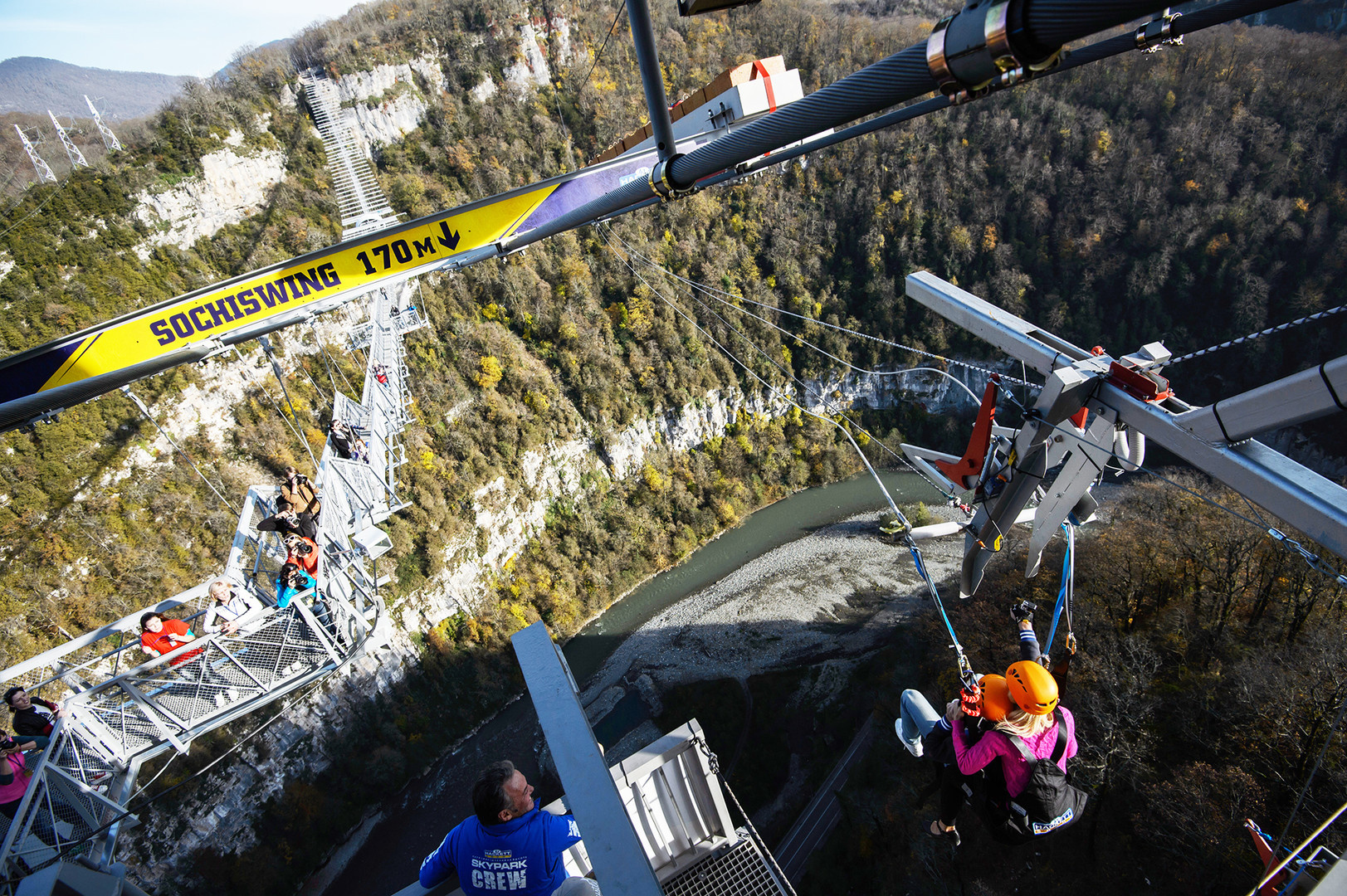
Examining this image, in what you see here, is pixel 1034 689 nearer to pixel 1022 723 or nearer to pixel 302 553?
pixel 1022 723

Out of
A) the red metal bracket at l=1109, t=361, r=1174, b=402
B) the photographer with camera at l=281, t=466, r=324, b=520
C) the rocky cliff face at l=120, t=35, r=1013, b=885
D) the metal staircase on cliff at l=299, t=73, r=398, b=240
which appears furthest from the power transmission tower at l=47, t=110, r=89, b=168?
the red metal bracket at l=1109, t=361, r=1174, b=402

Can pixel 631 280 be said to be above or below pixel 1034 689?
below

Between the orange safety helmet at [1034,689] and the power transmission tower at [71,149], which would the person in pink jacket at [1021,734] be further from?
the power transmission tower at [71,149]

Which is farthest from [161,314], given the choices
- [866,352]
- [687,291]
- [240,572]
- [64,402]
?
[866,352]

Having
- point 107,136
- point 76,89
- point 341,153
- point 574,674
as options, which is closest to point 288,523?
point 574,674

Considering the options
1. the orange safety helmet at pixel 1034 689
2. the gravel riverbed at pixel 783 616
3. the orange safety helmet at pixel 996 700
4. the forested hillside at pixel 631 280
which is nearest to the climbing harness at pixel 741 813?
the orange safety helmet at pixel 996 700

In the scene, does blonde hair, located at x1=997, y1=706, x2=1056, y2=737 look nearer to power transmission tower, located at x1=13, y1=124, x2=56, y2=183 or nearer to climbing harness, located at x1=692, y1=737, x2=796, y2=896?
climbing harness, located at x1=692, y1=737, x2=796, y2=896

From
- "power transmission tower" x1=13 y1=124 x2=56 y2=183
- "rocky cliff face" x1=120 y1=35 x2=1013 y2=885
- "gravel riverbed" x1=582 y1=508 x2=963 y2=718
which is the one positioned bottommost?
"gravel riverbed" x1=582 y1=508 x2=963 y2=718
